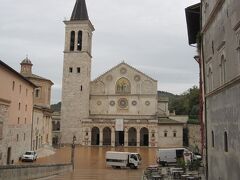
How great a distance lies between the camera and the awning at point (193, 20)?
65.8ft

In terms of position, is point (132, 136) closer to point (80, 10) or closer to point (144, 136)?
point (144, 136)

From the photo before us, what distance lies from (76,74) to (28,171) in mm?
51211

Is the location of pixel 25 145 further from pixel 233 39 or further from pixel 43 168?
pixel 233 39

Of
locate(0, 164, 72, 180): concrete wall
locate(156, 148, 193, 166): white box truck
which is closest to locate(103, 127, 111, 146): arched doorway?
locate(156, 148, 193, 166): white box truck

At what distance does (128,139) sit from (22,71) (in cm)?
2632

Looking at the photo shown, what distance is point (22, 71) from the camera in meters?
55.2

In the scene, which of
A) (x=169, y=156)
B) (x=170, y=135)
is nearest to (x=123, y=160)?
(x=169, y=156)

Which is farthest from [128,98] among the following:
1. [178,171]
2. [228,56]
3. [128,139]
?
[228,56]

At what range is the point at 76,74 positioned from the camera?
234 ft

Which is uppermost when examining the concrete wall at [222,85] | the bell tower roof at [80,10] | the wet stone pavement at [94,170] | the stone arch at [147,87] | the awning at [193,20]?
the bell tower roof at [80,10]

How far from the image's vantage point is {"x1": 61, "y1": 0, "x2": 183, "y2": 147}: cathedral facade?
224 ft

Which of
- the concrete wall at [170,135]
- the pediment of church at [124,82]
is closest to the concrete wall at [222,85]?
the concrete wall at [170,135]

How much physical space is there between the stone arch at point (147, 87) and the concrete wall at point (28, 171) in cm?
4517

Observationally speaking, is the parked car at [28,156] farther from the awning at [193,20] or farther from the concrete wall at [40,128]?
the awning at [193,20]
